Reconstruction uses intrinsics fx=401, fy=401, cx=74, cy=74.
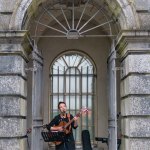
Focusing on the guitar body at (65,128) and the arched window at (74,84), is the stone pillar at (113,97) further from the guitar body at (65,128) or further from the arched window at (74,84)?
the arched window at (74,84)

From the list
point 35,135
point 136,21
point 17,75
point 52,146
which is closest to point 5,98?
point 17,75

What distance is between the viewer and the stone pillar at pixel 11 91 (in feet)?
28.4

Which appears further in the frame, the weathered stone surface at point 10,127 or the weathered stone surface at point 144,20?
the weathered stone surface at point 144,20

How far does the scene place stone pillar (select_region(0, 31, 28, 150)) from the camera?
8.66 metres

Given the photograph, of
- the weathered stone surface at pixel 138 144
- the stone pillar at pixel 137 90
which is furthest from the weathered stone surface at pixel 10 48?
the weathered stone surface at pixel 138 144

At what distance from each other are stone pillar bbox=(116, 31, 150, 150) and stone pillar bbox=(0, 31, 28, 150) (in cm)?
234

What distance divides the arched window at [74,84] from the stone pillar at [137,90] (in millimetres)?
3826

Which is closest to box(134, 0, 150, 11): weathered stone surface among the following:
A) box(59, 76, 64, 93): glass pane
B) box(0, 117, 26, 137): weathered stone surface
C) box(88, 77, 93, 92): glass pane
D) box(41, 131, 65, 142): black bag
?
box(41, 131, 65, 142): black bag

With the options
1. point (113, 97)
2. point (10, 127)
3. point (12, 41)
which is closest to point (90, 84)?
point (113, 97)

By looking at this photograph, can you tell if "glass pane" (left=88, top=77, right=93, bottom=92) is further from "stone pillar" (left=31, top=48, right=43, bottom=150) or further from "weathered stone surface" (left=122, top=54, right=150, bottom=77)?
"weathered stone surface" (left=122, top=54, right=150, bottom=77)

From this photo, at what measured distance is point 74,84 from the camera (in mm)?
12859

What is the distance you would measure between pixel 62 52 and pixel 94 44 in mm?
1062

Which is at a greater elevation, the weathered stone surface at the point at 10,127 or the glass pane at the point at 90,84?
the glass pane at the point at 90,84

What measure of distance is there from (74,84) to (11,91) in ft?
14.1
